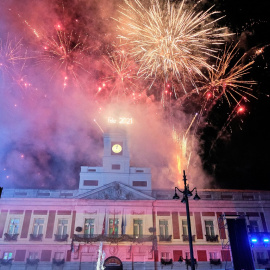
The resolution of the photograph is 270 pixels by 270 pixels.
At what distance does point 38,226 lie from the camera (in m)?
25.4

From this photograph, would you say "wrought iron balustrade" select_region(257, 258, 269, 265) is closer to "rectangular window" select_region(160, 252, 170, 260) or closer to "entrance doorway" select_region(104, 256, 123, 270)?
"rectangular window" select_region(160, 252, 170, 260)

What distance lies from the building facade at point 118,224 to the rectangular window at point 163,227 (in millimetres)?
98

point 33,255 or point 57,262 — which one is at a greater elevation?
point 33,255

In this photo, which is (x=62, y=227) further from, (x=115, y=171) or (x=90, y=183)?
(x=115, y=171)

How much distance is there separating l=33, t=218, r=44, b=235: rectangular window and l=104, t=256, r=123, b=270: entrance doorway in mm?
7347

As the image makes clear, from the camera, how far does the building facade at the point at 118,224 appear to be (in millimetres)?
24016

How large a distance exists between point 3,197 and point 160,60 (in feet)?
70.0

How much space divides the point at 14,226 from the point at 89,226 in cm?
752

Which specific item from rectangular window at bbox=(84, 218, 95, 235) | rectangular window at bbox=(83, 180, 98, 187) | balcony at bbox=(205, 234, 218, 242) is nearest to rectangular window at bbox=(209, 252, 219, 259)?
balcony at bbox=(205, 234, 218, 242)

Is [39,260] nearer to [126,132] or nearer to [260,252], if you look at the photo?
[126,132]

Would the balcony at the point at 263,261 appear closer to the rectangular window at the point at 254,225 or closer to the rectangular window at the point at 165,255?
the rectangular window at the point at 254,225

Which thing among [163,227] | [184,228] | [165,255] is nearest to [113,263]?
[165,255]

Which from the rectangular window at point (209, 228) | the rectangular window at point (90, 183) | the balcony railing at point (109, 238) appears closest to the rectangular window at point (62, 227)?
the balcony railing at point (109, 238)

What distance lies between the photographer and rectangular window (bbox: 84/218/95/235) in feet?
83.3
